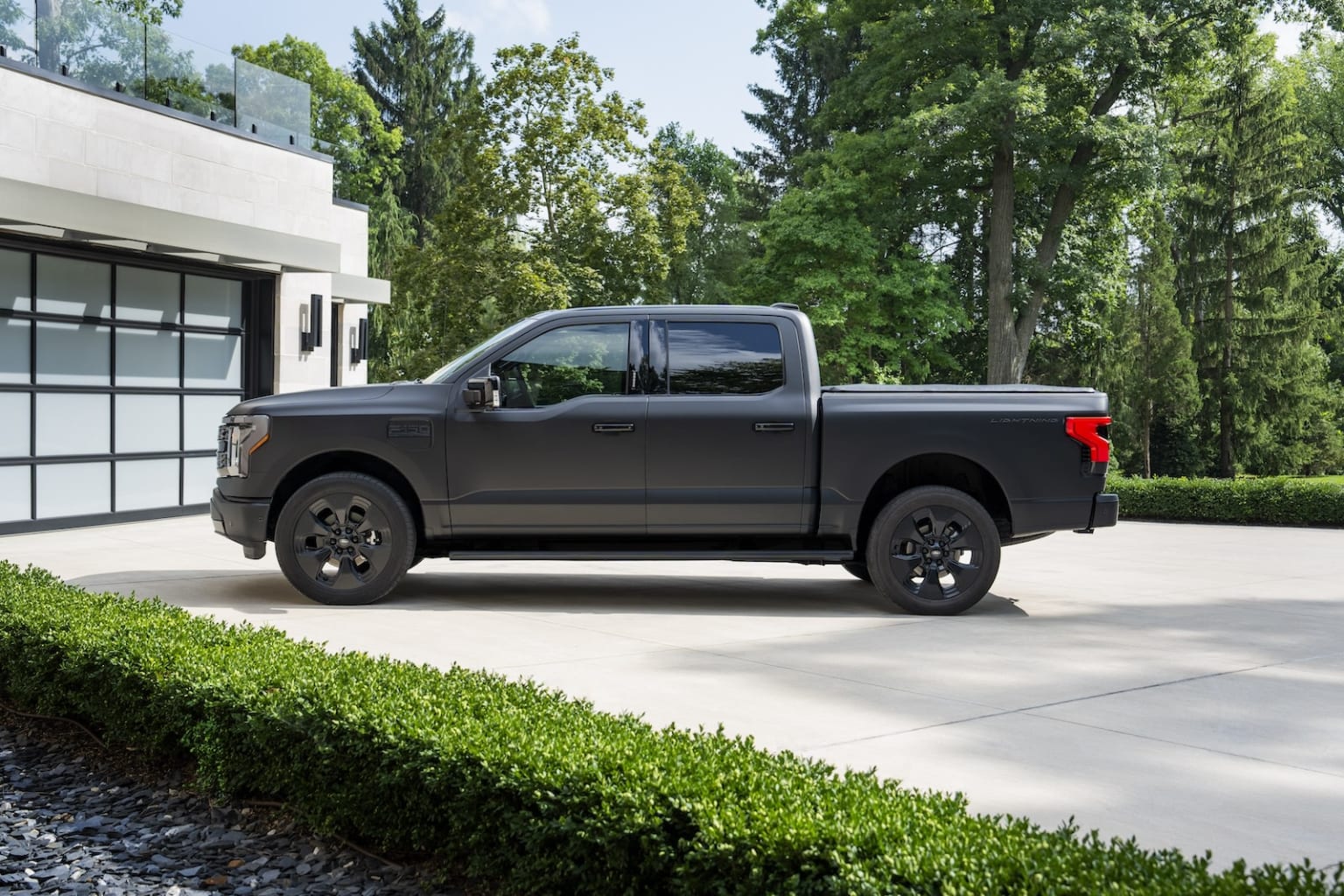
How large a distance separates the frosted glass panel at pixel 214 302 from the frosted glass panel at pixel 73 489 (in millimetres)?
2337

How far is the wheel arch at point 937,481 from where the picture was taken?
29.1 ft

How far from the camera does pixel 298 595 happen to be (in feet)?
30.2

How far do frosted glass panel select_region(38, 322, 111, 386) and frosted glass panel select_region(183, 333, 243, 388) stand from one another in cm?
135

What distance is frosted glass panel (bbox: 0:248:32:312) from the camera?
1306 cm

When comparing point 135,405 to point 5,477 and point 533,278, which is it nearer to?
point 5,477

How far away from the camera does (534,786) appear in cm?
359

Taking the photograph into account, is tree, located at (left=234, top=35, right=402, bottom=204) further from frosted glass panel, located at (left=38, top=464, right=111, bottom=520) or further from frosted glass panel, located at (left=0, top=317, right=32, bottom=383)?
frosted glass panel, located at (left=0, top=317, right=32, bottom=383)

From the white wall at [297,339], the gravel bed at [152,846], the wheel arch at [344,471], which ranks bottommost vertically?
the gravel bed at [152,846]

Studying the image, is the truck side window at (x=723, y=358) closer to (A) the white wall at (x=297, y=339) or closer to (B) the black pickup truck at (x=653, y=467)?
(B) the black pickup truck at (x=653, y=467)

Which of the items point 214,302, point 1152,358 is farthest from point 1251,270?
point 214,302

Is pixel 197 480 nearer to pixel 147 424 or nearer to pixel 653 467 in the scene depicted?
pixel 147 424

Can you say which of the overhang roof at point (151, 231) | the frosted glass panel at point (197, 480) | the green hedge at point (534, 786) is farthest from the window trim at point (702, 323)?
the frosted glass panel at point (197, 480)

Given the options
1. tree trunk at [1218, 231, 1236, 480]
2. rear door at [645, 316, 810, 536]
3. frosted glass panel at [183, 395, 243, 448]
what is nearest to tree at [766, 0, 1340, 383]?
tree trunk at [1218, 231, 1236, 480]

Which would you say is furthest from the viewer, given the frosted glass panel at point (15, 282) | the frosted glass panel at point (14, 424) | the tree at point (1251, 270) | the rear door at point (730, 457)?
the tree at point (1251, 270)
